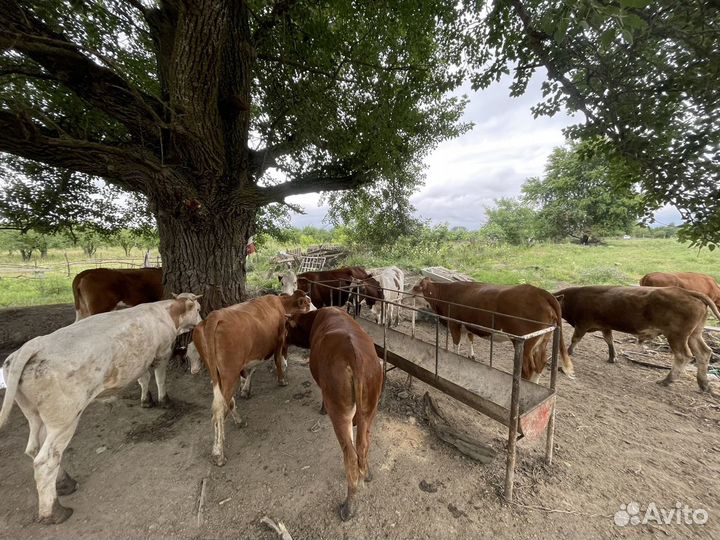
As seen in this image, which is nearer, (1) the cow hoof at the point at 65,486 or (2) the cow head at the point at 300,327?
(1) the cow hoof at the point at 65,486

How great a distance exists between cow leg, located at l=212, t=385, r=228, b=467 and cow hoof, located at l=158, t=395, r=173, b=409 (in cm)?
135

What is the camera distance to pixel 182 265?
464cm

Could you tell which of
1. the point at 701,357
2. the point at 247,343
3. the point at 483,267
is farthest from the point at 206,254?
the point at 483,267

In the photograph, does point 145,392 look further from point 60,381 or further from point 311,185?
point 311,185

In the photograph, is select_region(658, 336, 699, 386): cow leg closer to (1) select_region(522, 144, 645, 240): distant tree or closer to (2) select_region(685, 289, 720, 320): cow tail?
(2) select_region(685, 289, 720, 320): cow tail

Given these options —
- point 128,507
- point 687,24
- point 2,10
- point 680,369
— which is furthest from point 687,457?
point 2,10

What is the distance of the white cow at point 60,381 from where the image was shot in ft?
7.66

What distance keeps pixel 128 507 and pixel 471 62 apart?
24.6 feet

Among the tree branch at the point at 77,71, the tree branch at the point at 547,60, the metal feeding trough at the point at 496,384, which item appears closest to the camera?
the metal feeding trough at the point at 496,384

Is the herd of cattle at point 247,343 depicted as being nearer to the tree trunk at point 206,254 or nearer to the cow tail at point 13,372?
the cow tail at point 13,372

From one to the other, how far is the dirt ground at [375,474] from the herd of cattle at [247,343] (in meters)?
0.24

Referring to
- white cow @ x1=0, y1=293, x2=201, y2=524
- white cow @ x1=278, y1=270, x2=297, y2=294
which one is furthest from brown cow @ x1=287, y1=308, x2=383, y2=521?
white cow @ x1=278, y1=270, x2=297, y2=294

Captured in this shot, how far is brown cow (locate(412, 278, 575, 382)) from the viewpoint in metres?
3.96

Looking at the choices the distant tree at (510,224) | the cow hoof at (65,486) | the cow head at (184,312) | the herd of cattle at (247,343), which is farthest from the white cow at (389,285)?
the distant tree at (510,224)
